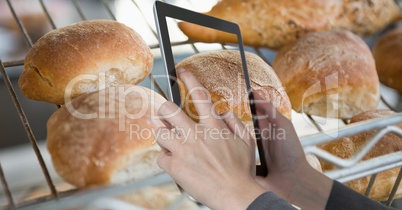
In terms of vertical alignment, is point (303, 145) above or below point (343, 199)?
above

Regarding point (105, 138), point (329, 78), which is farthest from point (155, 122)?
point (329, 78)

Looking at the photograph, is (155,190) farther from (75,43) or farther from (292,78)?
(292,78)

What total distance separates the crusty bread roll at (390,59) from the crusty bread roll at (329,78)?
12cm

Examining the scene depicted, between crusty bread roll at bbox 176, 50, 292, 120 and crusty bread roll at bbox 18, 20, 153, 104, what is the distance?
0.30 feet

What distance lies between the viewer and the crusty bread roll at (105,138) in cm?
64

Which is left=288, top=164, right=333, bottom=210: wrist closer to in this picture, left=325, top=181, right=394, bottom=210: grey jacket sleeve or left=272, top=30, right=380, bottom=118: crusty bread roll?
left=325, top=181, right=394, bottom=210: grey jacket sleeve

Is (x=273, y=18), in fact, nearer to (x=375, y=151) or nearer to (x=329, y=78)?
(x=329, y=78)

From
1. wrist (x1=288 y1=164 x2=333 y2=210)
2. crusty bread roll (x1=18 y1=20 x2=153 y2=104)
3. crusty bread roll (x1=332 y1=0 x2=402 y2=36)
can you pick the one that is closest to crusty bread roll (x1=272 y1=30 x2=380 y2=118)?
crusty bread roll (x1=332 y1=0 x2=402 y2=36)

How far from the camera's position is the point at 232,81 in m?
0.84

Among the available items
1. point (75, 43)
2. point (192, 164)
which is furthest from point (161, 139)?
point (75, 43)

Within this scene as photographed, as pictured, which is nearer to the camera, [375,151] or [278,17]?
[375,151]

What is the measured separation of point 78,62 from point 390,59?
0.75m

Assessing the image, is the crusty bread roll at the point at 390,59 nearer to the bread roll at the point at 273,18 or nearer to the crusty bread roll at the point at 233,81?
the bread roll at the point at 273,18

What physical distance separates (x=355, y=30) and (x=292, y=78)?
293 mm
